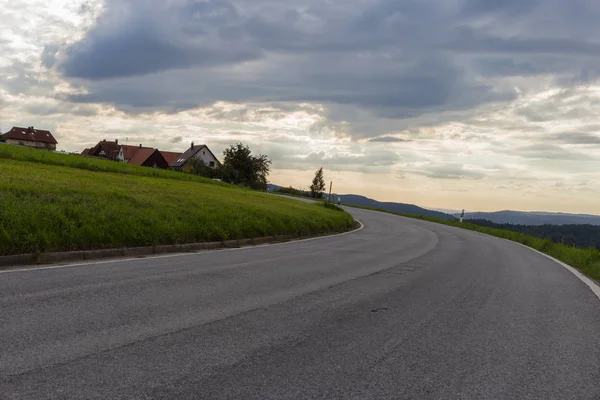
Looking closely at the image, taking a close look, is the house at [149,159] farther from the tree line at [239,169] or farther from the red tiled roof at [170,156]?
the tree line at [239,169]

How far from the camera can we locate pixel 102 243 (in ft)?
35.4

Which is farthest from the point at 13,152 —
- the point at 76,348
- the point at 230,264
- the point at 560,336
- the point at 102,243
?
the point at 560,336

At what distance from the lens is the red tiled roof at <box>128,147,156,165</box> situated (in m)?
112

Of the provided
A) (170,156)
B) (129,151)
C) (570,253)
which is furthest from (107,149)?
(570,253)

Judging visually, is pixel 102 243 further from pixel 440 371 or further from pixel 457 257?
pixel 457 257

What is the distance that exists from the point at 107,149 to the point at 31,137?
76.7 feet

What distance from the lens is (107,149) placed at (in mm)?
126750

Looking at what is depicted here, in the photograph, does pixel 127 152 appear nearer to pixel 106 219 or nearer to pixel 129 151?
pixel 129 151

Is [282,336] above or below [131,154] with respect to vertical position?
below

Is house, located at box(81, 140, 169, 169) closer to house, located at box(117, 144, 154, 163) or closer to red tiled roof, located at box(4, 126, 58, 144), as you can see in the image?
house, located at box(117, 144, 154, 163)

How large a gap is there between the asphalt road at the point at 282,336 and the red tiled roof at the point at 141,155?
4254 inches

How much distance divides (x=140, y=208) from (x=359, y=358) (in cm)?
1105

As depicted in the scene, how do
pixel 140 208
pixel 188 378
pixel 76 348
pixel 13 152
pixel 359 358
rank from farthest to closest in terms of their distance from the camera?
pixel 13 152 → pixel 140 208 → pixel 359 358 → pixel 76 348 → pixel 188 378

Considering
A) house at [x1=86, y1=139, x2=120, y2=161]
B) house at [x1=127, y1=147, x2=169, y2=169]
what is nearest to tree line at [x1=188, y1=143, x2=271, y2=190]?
house at [x1=127, y1=147, x2=169, y2=169]
